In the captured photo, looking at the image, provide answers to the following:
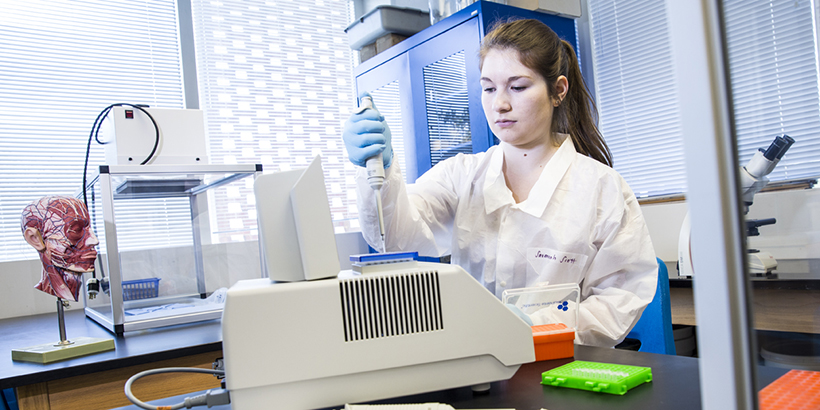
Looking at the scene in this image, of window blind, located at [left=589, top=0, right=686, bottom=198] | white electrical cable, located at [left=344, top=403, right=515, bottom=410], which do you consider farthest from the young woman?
window blind, located at [left=589, top=0, right=686, bottom=198]

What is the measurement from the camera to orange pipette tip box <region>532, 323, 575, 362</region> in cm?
78

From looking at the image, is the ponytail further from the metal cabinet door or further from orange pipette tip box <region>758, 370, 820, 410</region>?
orange pipette tip box <region>758, 370, 820, 410</region>

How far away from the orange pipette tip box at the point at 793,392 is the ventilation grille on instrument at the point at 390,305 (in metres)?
0.36

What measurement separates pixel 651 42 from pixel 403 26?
124 cm

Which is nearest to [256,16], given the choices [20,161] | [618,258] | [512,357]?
[20,161]

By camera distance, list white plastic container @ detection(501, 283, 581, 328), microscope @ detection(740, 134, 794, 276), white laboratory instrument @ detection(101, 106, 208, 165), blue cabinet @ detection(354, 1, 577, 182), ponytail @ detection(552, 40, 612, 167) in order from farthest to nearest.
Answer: blue cabinet @ detection(354, 1, 577, 182) → white laboratory instrument @ detection(101, 106, 208, 165) → ponytail @ detection(552, 40, 612, 167) → white plastic container @ detection(501, 283, 581, 328) → microscope @ detection(740, 134, 794, 276)

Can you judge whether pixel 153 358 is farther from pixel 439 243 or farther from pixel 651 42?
pixel 651 42

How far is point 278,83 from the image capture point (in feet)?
9.73

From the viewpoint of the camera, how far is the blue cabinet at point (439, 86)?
2237mm

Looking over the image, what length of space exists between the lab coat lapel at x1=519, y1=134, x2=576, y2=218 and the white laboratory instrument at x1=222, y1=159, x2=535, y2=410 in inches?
29.0

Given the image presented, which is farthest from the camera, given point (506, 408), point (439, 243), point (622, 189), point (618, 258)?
point (439, 243)

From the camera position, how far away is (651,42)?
97.4 inches

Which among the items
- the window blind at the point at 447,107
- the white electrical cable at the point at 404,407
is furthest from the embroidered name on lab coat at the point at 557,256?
the window blind at the point at 447,107

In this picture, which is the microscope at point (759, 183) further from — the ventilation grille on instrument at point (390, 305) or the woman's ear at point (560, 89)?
the woman's ear at point (560, 89)
